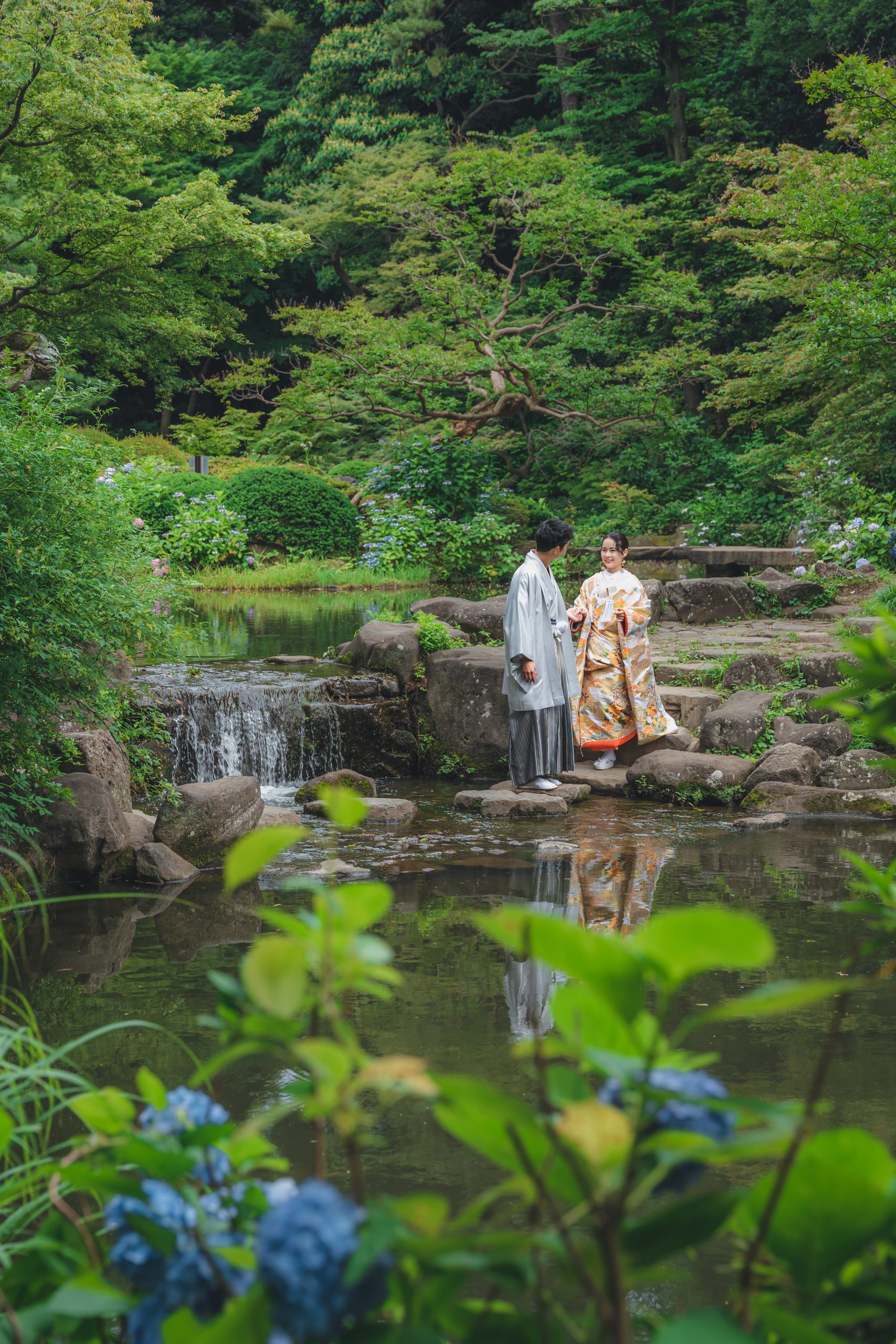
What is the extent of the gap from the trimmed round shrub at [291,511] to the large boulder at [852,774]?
44.3 ft

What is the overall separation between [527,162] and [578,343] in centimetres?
322

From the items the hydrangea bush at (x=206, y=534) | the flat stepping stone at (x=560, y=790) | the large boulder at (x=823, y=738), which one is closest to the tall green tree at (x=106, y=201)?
the hydrangea bush at (x=206, y=534)

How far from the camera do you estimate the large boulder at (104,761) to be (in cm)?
660

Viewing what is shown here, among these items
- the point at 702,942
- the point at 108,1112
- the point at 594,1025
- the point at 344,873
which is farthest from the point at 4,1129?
the point at 344,873

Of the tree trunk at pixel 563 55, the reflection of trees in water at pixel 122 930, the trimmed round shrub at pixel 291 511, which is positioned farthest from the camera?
the tree trunk at pixel 563 55

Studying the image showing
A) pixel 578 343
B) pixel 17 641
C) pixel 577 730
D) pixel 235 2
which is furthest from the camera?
pixel 235 2

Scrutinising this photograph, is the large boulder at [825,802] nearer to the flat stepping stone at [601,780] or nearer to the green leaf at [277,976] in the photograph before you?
the flat stepping stone at [601,780]

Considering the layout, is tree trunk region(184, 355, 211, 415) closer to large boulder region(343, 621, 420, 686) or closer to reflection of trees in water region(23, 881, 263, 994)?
large boulder region(343, 621, 420, 686)

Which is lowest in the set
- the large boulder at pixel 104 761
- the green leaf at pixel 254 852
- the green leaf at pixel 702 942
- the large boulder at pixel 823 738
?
the large boulder at pixel 823 738

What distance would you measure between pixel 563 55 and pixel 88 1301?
27.2m

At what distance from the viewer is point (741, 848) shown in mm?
6641

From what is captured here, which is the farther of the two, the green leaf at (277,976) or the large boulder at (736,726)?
the large boulder at (736,726)

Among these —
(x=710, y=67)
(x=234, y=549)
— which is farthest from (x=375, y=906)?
(x=710, y=67)

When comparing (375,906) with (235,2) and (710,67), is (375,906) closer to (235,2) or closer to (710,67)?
(710,67)
